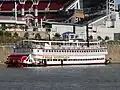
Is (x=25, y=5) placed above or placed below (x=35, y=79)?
above

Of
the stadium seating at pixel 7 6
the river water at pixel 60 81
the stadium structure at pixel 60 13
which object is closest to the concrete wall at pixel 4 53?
the river water at pixel 60 81

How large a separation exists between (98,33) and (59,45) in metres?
32.4

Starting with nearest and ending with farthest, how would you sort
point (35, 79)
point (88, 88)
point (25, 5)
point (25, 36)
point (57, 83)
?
point (88, 88), point (57, 83), point (35, 79), point (25, 36), point (25, 5)

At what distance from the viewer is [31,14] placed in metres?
143

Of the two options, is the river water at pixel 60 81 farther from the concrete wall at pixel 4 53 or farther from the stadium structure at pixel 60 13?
the stadium structure at pixel 60 13

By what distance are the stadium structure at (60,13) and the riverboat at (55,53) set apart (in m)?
25.2

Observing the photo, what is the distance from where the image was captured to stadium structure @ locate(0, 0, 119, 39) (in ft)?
430

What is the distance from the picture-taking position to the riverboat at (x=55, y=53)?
311 ft

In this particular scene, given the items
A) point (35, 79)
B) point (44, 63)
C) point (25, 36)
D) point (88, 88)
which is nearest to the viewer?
point (88, 88)

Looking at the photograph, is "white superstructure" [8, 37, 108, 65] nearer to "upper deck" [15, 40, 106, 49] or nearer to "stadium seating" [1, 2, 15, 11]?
"upper deck" [15, 40, 106, 49]

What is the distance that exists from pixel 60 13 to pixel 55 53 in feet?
171

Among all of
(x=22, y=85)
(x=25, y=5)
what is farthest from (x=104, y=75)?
(x=25, y=5)

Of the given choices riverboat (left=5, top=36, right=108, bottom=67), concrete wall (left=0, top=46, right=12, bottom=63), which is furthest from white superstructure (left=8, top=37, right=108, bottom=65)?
concrete wall (left=0, top=46, right=12, bottom=63)

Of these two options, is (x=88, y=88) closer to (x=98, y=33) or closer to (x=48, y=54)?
(x=48, y=54)
